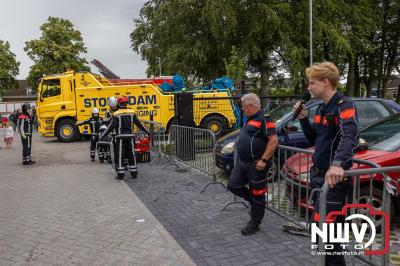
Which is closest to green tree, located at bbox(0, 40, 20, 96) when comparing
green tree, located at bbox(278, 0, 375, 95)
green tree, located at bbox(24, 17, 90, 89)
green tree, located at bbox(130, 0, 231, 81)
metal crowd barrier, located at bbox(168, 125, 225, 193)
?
green tree, located at bbox(24, 17, 90, 89)

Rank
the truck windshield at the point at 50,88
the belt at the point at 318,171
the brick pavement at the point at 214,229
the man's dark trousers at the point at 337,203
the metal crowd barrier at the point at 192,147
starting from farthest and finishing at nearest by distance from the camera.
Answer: the truck windshield at the point at 50,88
the metal crowd barrier at the point at 192,147
the brick pavement at the point at 214,229
the belt at the point at 318,171
the man's dark trousers at the point at 337,203

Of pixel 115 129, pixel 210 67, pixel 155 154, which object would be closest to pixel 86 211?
pixel 115 129

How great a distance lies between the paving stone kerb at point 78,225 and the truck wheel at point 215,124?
21.2 ft

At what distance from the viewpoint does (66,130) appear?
18344mm

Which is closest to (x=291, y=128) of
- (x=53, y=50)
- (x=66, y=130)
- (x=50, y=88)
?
(x=66, y=130)

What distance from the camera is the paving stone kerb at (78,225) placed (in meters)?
4.33

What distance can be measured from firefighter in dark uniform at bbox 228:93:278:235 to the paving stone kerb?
110cm

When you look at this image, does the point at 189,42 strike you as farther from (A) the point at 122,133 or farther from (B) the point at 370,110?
(B) the point at 370,110

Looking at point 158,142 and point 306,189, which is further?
point 158,142

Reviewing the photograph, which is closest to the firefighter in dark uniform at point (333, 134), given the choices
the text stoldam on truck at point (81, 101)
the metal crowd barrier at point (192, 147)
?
the metal crowd barrier at point (192, 147)

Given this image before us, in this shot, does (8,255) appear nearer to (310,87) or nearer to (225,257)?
(225,257)

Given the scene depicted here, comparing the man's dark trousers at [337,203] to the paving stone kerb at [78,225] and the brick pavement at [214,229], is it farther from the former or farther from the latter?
the paving stone kerb at [78,225]

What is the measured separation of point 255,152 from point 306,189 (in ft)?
2.45

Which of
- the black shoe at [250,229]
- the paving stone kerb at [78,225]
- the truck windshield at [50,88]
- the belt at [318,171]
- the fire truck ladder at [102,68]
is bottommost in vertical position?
the paving stone kerb at [78,225]
